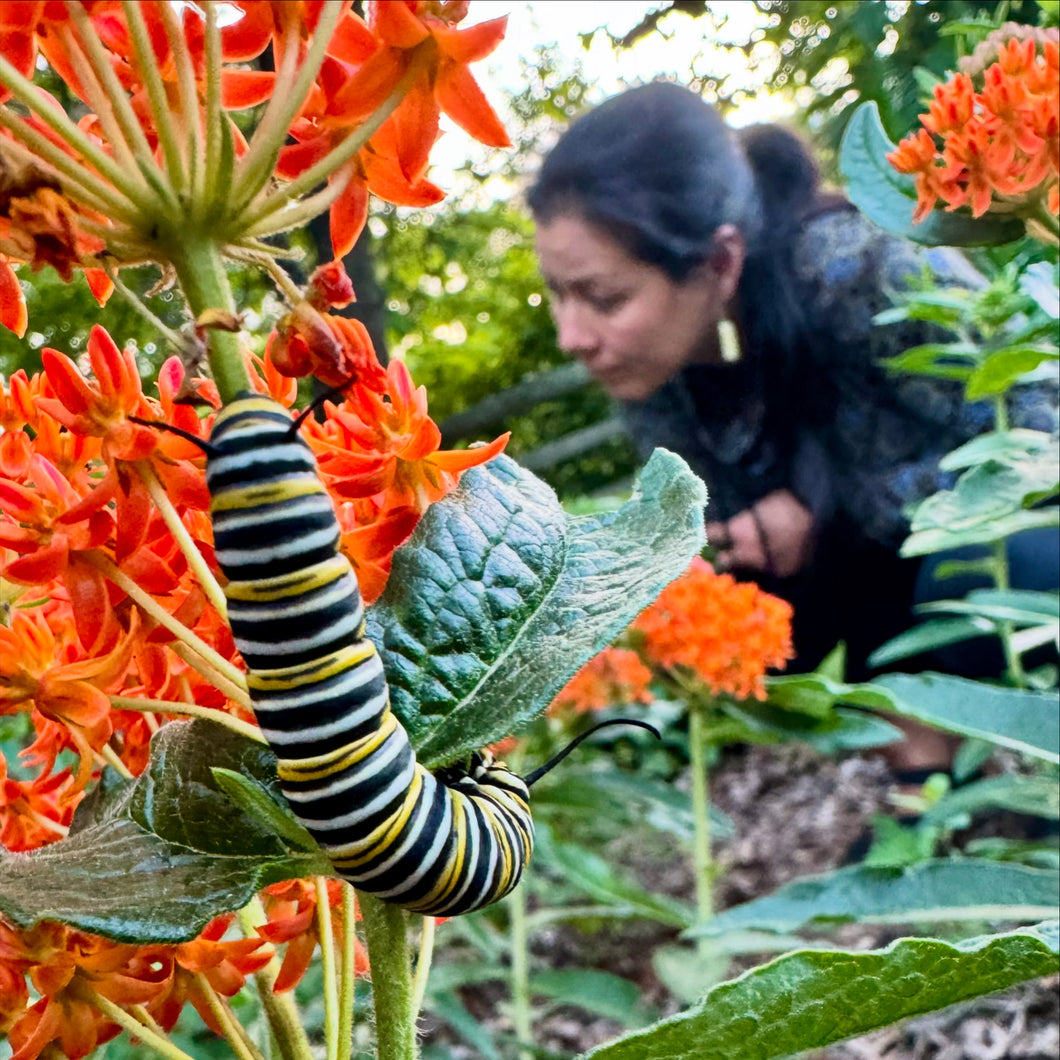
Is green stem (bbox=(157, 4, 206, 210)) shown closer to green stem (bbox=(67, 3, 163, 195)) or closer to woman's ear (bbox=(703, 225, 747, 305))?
green stem (bbox=(67, 3, 163, 195))

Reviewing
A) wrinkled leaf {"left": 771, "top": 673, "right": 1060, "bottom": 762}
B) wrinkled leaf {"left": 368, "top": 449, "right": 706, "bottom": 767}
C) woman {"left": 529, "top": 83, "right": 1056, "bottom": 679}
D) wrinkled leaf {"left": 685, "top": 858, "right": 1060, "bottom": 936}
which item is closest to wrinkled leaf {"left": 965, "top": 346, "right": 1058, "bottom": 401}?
wrinkled leaf {"left": 771, "top": 673, "right": 1060, "bottom": 762}

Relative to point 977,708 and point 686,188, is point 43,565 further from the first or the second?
point 686,188

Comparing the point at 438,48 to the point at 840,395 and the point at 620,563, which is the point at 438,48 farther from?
the point at 840,395

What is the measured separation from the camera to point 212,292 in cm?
31

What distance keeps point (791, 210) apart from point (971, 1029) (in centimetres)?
193

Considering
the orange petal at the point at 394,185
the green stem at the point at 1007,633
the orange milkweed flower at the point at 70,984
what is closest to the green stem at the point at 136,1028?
the orange milkweed flower at the point at 70,984

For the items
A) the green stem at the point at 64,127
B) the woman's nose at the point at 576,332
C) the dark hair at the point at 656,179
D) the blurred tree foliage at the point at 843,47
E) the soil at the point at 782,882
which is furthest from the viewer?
the woman's nose at the point at 576,332

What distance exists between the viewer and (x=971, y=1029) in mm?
1718

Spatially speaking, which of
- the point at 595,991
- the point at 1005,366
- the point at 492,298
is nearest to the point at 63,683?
the point at 1005,366

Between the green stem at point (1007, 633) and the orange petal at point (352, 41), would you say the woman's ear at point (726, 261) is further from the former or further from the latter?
the orange petal at point (352, 41)

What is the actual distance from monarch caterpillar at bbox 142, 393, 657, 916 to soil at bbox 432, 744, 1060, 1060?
3.75 feet

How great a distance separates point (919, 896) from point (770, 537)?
1.95 m

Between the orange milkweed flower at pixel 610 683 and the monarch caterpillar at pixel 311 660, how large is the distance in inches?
50.4

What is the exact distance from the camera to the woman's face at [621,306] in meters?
2.56
